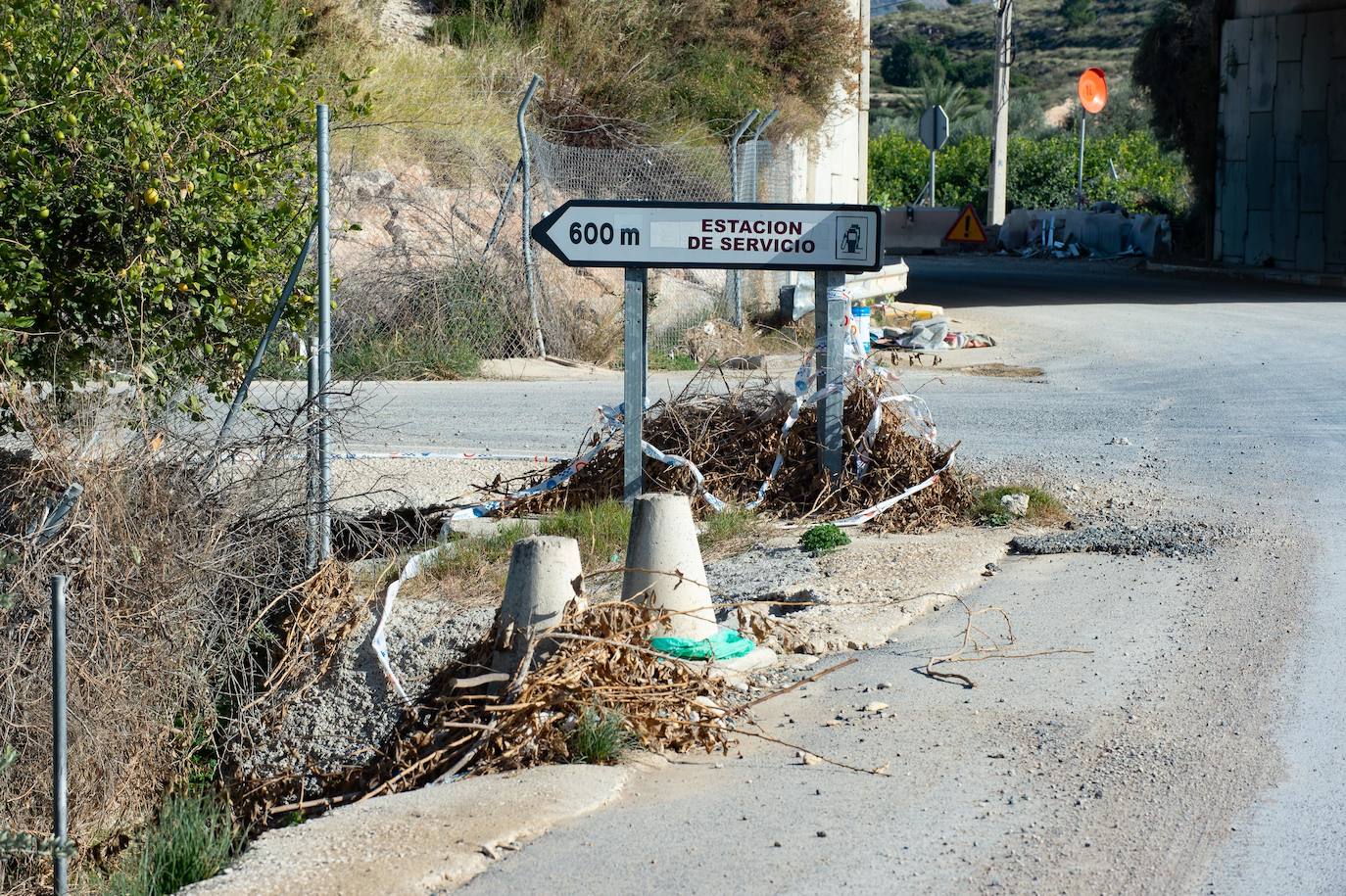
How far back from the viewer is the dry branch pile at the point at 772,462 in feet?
26.9

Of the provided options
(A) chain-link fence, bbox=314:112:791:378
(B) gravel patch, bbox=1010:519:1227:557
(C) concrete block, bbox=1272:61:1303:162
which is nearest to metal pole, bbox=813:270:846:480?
(B) gravel patch, bbox=1010:519:1227:557

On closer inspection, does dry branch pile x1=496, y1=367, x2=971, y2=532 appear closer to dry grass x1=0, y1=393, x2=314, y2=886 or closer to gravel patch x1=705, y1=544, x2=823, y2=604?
gravel patch x1=705, y1=544, x2=823, y2=604

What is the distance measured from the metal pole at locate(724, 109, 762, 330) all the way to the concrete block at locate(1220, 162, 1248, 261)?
1531cm

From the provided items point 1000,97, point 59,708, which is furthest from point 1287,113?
point 59,708

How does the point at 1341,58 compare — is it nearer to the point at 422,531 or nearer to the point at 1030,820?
the point at 422,531

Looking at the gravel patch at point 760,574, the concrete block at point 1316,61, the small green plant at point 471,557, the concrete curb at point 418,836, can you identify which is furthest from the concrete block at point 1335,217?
the concrete curb at point 418,836

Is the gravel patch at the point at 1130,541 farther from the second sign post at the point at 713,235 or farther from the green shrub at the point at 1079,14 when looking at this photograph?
the green shrub at the point at 1079,14

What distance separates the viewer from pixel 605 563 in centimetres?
719

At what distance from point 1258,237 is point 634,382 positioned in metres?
23.7

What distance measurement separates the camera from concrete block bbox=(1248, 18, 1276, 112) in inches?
1091

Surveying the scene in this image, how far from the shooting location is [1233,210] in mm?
29172

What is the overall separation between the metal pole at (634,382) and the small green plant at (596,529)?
186mm

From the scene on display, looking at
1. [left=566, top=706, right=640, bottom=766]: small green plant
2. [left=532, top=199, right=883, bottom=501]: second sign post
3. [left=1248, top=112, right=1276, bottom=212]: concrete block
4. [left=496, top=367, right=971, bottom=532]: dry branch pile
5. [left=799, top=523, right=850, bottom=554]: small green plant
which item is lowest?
[left=566, top=706, right=640, bottom=766]: small green plant

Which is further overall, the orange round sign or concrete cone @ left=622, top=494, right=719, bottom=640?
the orange round sign
